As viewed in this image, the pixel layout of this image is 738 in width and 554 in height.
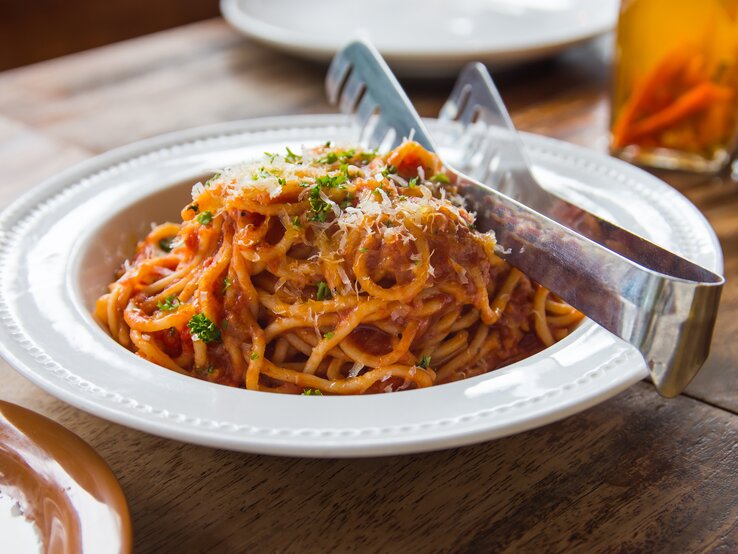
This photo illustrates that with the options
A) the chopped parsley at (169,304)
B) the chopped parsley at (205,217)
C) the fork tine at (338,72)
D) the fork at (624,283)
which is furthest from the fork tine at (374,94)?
the chopped parsley at (169,304)

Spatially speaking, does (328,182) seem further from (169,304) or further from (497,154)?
(497,154)

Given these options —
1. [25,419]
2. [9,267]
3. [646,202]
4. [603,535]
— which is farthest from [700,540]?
[9,267]

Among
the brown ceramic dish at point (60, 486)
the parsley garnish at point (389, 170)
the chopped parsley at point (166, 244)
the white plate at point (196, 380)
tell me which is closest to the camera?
the brown ceramic dish at point (60, 486)

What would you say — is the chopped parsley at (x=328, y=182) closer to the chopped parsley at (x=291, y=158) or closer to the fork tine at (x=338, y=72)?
the chopped parsley at (x=291, y=158)

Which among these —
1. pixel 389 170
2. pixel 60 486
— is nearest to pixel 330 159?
pixel 389 170

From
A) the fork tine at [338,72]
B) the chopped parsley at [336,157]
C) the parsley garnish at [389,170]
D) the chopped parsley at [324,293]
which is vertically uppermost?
the parsley garnish at [389,170]

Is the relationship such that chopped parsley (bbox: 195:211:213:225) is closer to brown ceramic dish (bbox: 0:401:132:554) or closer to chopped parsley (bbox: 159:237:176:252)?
chopped parsley (bbox: 159:237:176:252)

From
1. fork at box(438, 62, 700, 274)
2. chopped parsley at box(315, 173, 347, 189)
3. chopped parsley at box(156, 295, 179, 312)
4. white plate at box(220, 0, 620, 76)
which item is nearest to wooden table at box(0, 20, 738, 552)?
chopped parsley at box(156, 295, 179, 312)
